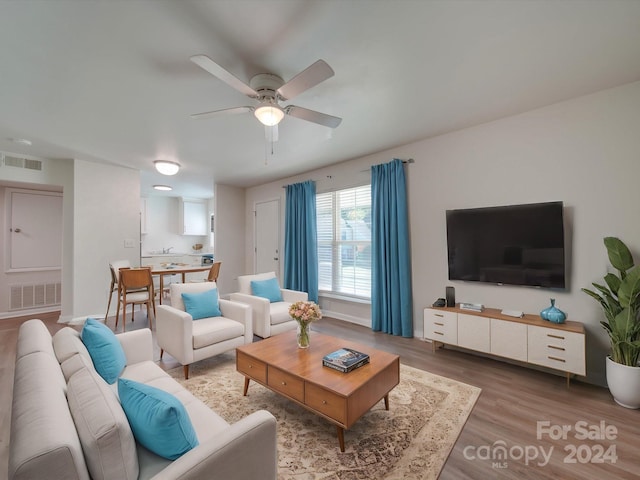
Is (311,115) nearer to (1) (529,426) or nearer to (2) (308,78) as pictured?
(2) (308,78)

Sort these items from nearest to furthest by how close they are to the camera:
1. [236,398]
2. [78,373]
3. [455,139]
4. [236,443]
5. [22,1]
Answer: [236,443], [78,373], [22,1], [236,398], [455,139]

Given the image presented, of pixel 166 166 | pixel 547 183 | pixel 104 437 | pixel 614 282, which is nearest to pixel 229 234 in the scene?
pixel 166 166

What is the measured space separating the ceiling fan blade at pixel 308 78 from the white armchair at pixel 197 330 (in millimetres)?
2183

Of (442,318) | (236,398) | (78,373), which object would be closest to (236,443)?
(78,373)

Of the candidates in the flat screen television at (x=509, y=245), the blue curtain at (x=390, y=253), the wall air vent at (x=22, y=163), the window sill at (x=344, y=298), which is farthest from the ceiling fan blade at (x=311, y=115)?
the wall air vent at (x=22, y=163)

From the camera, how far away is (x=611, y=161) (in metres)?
2.54

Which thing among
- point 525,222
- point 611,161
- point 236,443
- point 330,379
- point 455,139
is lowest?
point 330,379

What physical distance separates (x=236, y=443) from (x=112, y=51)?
2560 mm

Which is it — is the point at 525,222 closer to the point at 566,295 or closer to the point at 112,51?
the point at 566,295

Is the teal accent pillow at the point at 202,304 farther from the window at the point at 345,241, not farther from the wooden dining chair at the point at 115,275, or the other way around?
the window at the point at 345,241

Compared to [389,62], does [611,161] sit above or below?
below

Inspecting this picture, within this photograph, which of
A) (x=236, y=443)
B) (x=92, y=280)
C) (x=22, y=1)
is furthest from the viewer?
(x=92, y=280)

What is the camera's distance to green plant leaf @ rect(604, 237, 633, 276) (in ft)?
7.41

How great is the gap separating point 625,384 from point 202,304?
387 centimetres
